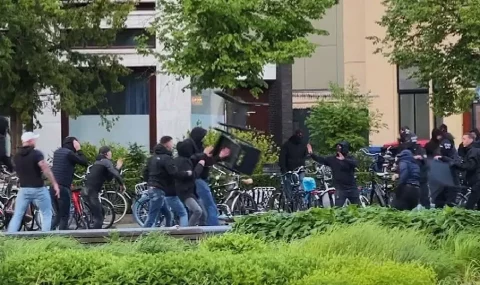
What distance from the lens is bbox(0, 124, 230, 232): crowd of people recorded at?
558 inches

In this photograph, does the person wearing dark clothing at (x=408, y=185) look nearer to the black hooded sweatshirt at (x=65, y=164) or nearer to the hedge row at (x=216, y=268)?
the black hooded sweatshirt at (x=65, y=164)

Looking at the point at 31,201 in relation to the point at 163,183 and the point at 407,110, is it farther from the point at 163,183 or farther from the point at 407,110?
the point at 407,110

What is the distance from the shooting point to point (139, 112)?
Answer: 27.8m

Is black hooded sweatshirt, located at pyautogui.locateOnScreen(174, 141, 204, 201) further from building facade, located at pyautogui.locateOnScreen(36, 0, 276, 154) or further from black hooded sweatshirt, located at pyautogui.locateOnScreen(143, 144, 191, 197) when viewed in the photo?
building facade, located at pyautogui.locateOnScreen(36, 0, 276, 154)

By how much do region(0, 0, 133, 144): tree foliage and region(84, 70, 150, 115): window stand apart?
4082mm

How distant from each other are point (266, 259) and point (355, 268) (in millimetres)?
763

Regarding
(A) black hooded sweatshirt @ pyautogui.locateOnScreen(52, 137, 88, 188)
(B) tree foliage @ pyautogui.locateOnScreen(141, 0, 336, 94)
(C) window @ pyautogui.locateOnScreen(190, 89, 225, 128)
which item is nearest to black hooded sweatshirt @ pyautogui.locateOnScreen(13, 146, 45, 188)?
(A) black hooded sweatshirt @ pyautogui.locateOnScreen(52, 137, 88, 188)

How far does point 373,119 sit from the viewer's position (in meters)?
31.4

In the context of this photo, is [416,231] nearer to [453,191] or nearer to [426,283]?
[426,283]

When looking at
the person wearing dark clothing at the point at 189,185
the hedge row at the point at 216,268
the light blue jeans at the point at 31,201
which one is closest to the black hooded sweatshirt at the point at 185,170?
the person wearing dark clothing at the point at 189,185

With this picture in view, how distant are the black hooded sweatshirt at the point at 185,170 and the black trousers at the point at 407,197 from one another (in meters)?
3.26

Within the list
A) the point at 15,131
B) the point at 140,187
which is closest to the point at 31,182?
the point at 140,187

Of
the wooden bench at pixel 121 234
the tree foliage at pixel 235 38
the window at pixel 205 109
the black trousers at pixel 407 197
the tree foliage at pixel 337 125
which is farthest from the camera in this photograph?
the tree foliage at pixel 337 125

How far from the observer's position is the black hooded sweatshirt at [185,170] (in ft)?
48.0
